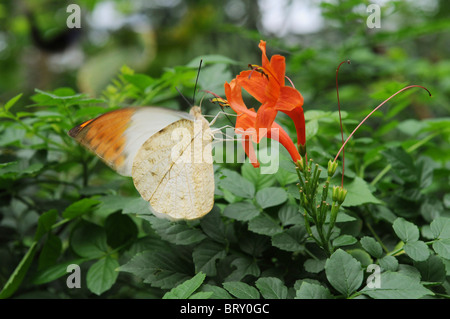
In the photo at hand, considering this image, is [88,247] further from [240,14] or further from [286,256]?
[240,14]

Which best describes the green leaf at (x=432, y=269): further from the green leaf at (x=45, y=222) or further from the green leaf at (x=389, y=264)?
the green leaf at (x=45, y=222)

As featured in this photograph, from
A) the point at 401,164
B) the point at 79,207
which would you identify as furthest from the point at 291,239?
the point at 79,207

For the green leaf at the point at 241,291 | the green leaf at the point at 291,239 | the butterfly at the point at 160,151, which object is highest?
the butterfly at the point at 160,151

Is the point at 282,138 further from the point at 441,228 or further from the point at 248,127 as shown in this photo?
the point at 441,228

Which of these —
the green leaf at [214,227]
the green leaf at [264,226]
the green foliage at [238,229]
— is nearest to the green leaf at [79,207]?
the green foliage at [238,229]

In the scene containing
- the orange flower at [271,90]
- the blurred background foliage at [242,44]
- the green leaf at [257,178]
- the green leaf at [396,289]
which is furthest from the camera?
the blurred background foliage at [242,44]
